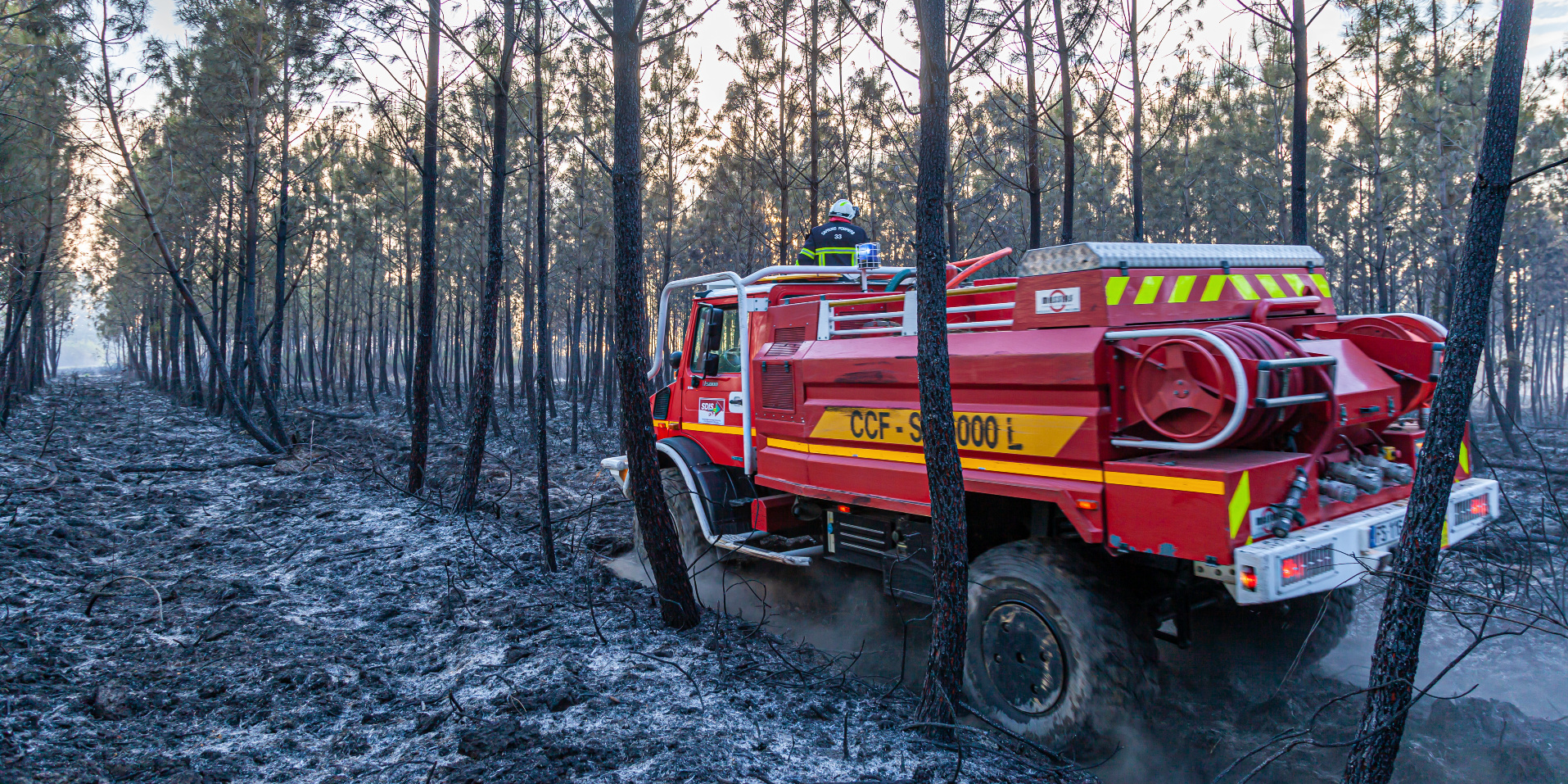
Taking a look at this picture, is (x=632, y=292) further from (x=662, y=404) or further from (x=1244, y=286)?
(x=1244, y=286)

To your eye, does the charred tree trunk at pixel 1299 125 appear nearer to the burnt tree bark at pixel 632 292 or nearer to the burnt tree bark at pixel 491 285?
the burnt tree bark at pixel 632 292

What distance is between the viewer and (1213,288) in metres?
4.58

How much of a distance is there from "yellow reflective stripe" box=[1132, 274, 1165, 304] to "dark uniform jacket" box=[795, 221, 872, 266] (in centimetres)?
330

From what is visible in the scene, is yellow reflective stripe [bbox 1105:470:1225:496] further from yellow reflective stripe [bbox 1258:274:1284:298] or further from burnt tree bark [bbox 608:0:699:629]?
burnt tree bark [bbox 608:0:699:629]

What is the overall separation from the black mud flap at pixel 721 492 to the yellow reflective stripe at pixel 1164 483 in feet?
10.7

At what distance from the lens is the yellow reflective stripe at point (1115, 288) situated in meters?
4.23

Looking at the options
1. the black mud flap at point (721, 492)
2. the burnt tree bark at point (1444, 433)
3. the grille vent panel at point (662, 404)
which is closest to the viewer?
the burnt tree bark at point (1444, 433)

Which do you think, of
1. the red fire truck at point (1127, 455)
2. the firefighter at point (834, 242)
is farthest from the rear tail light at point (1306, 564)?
the firefighter at point (834, 242)

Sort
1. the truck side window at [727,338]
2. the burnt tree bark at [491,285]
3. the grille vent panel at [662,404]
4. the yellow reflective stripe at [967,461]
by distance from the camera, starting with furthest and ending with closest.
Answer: the burnt tree bark at [491,285]
the grille vent panel at [662,404]
the truck side window at [727,338]
the yellow reflective stripe at [967,461]

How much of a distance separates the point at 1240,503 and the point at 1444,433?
88 cm

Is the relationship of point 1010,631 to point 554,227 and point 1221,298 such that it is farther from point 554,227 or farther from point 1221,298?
point 554,227

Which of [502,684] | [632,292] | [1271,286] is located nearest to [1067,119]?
[1271,286]

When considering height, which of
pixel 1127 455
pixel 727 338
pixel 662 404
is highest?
pixel 727 338

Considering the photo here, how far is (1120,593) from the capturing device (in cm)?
412
